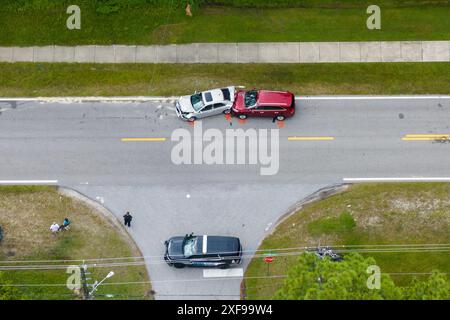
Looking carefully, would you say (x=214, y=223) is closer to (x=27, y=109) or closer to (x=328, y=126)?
(x=328, y=126)

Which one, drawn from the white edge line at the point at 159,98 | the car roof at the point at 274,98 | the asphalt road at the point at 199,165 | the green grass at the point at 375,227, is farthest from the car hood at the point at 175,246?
the car roof at the point at 274,98

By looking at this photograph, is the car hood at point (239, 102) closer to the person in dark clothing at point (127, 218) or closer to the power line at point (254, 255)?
the power line at point (254, 255)

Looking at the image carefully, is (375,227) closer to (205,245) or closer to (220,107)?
(205,245)

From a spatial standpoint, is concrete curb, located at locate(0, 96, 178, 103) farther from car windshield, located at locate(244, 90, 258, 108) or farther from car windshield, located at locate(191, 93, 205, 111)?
car windshield, located at locate(244, 90, 258, 108)

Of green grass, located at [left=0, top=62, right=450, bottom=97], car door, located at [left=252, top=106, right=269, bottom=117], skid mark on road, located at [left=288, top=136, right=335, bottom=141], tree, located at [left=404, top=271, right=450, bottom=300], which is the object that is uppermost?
green grass, located at [left=0, top=62, right=450, bottom=97]

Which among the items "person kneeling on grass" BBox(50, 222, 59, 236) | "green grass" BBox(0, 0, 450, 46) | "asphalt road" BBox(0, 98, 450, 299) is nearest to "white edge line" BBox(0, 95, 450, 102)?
"asphalt road" BBox(0, 98, 450, 299)

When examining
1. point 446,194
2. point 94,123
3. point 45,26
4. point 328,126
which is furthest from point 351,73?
point 45,26

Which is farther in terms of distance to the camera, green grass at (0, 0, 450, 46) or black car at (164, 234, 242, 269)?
green grass at (0, 0, 450, 46)

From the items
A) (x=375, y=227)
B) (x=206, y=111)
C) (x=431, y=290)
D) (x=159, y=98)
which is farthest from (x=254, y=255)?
(x=159, y=98)
